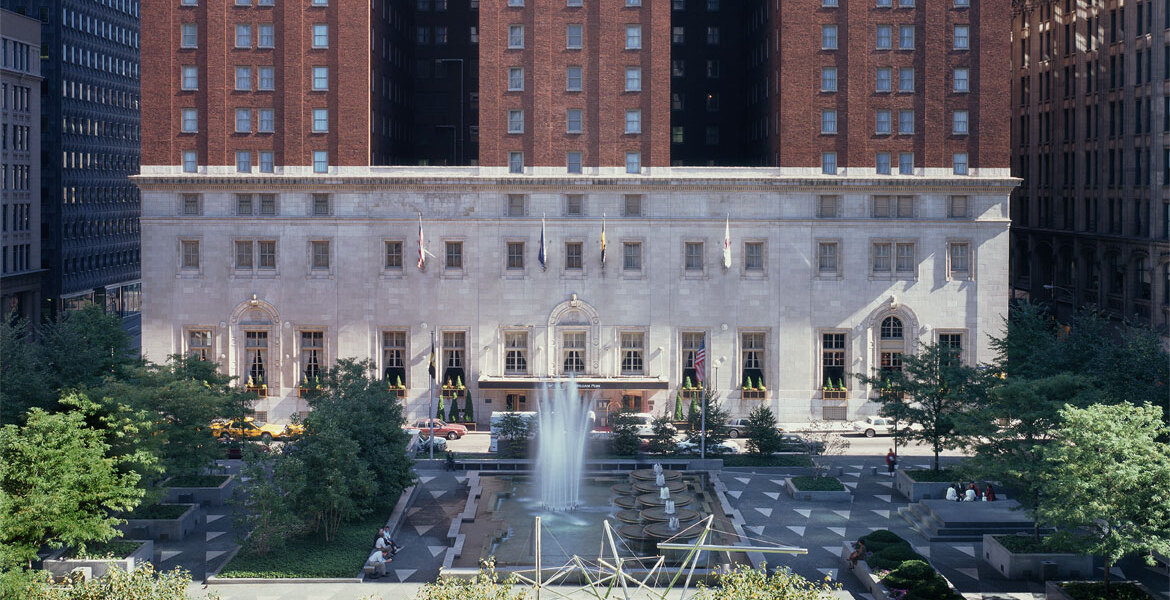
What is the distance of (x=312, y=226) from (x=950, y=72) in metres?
40.7

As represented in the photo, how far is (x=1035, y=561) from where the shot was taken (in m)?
55.0

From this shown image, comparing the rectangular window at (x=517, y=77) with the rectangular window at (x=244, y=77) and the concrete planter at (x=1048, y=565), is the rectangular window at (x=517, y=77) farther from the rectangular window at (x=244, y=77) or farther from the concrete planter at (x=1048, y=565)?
the concrete planter at (x=1048, y=565)

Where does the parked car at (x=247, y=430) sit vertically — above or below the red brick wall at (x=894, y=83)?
below

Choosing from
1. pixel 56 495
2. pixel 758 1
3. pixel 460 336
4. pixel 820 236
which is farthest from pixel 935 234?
pixel 56 495

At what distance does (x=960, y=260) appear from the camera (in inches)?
3529

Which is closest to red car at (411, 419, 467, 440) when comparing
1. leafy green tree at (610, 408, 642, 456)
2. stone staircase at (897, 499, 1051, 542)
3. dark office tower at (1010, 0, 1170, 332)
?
leafy green tree at (610, 408, 642, 456)

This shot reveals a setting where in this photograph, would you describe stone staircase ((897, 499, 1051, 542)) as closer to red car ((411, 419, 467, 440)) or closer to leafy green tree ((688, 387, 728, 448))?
leafy green tree ((688, 387, 728, 448))

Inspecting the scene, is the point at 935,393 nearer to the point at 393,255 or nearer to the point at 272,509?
the point at 272,509

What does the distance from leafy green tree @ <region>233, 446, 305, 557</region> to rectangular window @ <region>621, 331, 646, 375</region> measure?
35.1 meters

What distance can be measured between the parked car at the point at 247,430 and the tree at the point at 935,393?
102ft

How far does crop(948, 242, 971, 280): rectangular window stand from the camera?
89500mm

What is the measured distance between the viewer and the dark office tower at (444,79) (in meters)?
104

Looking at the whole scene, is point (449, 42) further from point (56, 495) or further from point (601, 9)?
point (56, 495)

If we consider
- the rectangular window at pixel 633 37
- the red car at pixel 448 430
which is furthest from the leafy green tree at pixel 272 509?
the rectangular window at pixel 633 37
